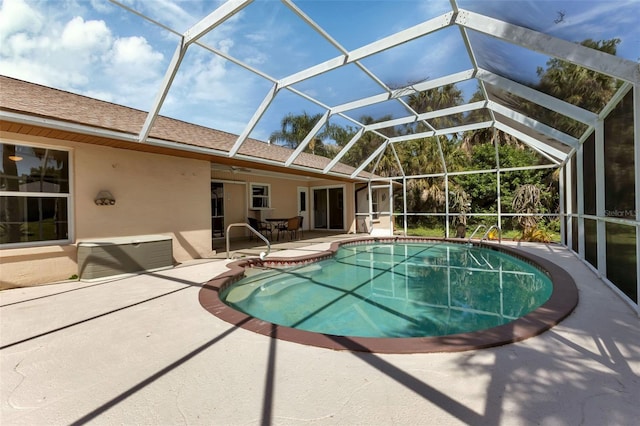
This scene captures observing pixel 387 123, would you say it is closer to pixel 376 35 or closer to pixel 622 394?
pixel 376 35

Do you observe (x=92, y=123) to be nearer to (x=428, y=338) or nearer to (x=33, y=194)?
(x=33, y=194)

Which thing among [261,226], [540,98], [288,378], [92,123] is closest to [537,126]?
[540,98]

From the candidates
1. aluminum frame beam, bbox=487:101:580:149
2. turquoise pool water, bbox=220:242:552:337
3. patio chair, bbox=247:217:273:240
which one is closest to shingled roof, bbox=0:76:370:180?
patio chair, bbox=247:217:273:240

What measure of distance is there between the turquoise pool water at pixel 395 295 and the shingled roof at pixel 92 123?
3654 millimetres

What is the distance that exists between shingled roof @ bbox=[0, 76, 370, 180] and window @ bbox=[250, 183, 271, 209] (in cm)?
408

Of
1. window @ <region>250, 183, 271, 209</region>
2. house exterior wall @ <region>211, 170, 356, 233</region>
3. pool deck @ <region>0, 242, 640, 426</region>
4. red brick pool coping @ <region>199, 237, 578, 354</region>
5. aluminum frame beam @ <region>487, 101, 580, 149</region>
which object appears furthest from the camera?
window @ <region>250, 183, 271, 209</region>

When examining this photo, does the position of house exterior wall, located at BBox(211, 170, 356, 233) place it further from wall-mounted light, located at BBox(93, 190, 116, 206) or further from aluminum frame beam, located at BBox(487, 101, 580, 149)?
aluminum frame beam, located at BBox(487, 101, 580, 149)

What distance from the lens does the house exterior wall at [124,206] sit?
5820 millimetres

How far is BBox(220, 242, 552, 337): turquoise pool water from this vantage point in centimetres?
482

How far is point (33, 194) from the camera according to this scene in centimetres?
590

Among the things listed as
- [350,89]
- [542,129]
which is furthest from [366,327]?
[542,129]

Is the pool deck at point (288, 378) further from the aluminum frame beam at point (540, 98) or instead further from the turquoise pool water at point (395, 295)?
the aluminum frame beam at point (540, 98)

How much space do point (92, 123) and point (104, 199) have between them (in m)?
1.77

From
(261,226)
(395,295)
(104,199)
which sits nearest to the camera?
(395,295)
